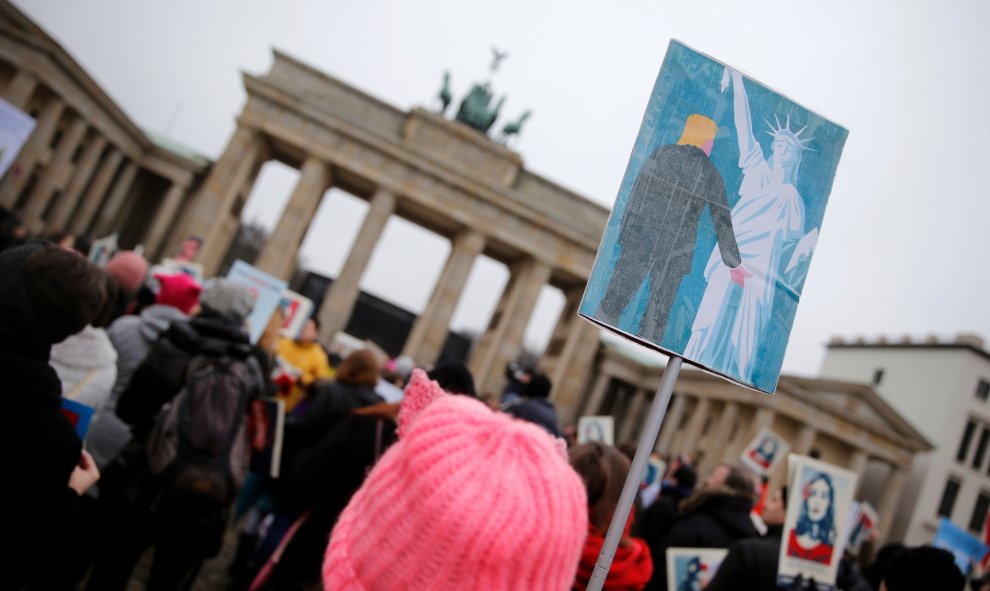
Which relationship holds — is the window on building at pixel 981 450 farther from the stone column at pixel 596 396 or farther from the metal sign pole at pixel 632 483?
the metal sign pole at pixel 632 483

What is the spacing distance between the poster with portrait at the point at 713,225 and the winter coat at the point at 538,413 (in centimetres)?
294

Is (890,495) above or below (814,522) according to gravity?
above

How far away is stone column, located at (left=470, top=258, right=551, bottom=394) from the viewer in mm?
27094

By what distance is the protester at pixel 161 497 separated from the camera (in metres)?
3.74

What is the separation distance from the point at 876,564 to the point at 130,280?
6.73 metres

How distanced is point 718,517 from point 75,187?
34.7 metres

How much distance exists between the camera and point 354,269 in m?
26.4

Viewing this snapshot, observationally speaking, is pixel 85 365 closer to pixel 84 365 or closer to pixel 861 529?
pixel 84 365

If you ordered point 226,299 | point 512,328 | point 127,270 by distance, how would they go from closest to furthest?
point 226,299 → point 127,270 → point 512,328

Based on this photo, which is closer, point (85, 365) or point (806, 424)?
point (85, 365)

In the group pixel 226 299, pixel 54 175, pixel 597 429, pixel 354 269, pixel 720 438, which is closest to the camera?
pixel 226 299

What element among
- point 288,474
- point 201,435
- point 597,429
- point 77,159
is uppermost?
point 77,159

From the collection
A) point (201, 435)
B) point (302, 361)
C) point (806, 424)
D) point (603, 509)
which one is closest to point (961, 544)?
point (603, 509)

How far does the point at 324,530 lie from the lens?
3.84 meters
